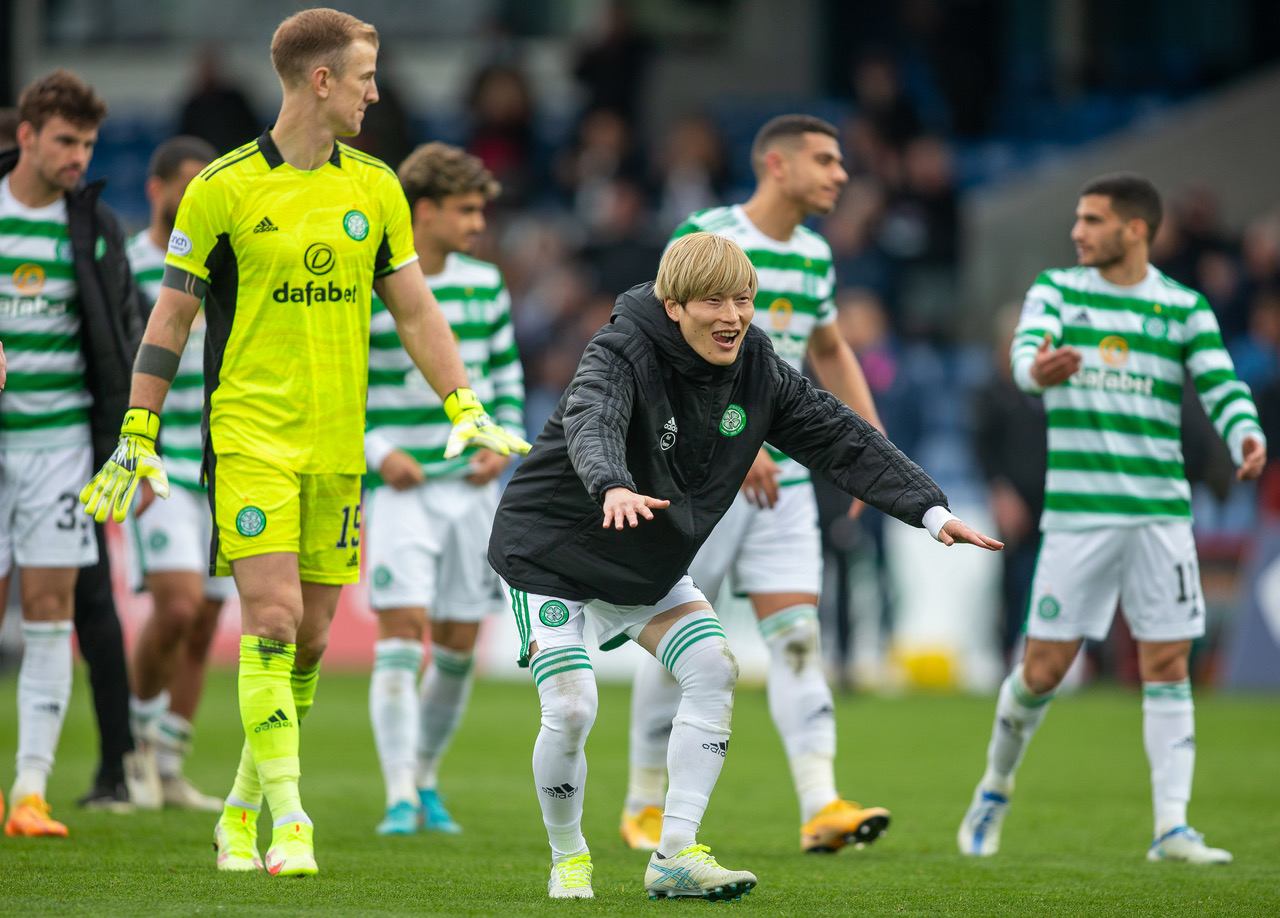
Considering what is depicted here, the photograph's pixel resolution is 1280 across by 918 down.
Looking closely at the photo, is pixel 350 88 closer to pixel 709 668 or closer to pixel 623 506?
pixel 623 506

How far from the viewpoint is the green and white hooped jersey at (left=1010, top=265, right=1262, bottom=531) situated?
19.8 feet

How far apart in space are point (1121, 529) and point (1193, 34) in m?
17.1

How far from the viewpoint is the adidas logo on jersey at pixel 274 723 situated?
4.86 metres

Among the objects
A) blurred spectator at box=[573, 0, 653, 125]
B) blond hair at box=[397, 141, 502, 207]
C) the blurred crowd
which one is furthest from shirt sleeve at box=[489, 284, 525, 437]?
blurred spectator at box=[573, 0, 653, 125]

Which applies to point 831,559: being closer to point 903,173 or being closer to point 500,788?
point 500,788

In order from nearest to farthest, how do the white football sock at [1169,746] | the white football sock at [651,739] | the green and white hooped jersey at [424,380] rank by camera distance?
the white football sock at [1169,746], the white football sock at [651,739], the green and white hooped jersey at [424,380]

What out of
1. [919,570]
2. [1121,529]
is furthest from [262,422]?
[919,570]

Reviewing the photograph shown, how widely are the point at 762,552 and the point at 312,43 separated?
102 inches

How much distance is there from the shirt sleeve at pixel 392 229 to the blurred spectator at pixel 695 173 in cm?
1121

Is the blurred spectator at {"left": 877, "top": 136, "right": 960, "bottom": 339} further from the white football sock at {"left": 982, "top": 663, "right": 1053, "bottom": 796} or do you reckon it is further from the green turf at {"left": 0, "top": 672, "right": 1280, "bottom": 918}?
the white football sock at {"left": 982, "top": 663, "right": 1053, "bottom": 796}

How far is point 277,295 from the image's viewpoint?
4910 mm

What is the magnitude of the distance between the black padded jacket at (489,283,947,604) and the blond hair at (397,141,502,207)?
1883mm

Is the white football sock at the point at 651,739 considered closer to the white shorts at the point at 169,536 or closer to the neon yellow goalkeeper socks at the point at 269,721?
the neon yellow goalkeeper socks at the point at 269,721

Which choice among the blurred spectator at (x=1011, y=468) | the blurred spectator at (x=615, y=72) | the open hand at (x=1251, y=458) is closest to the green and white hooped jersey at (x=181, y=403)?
the open hand at (x=1251, y=458)
